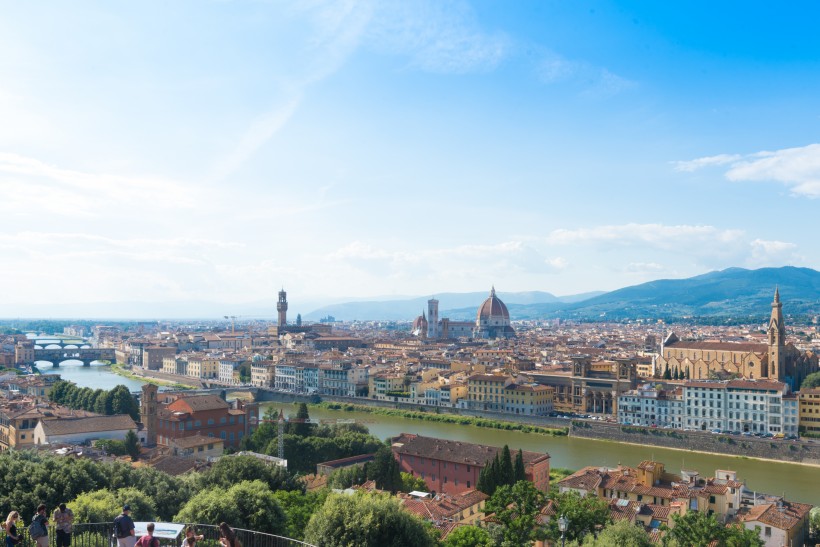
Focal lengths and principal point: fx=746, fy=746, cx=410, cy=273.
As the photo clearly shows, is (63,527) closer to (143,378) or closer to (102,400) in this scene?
(102,400)

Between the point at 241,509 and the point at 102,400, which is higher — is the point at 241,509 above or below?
above

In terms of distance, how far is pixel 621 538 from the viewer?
8.89 m

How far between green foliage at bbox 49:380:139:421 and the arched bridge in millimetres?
35614

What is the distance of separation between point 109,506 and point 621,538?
5965 millimetres

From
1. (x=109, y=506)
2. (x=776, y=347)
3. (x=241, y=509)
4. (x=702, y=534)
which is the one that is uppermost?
(x=776, y=347)

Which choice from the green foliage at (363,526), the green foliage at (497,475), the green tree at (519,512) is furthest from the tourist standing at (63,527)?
the green foliage at (497,475)

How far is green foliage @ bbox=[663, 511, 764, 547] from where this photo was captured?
9.46m

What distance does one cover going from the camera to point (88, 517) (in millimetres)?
8094

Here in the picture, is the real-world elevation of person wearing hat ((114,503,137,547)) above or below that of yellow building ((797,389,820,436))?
above

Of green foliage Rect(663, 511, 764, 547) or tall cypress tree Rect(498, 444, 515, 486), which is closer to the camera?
green foliage Rect(663, 511, 764, 547)

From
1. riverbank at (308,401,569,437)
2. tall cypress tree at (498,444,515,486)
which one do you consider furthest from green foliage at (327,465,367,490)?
riverbank at (308,401,569,437)

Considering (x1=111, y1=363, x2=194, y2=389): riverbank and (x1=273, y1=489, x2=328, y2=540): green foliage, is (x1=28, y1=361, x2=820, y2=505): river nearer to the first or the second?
(x1=273, y1=489, x2=328, y2=540): green foliage

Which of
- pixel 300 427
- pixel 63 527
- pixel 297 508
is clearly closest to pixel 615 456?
pixel 300 427

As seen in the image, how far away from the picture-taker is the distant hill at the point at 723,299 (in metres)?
155
